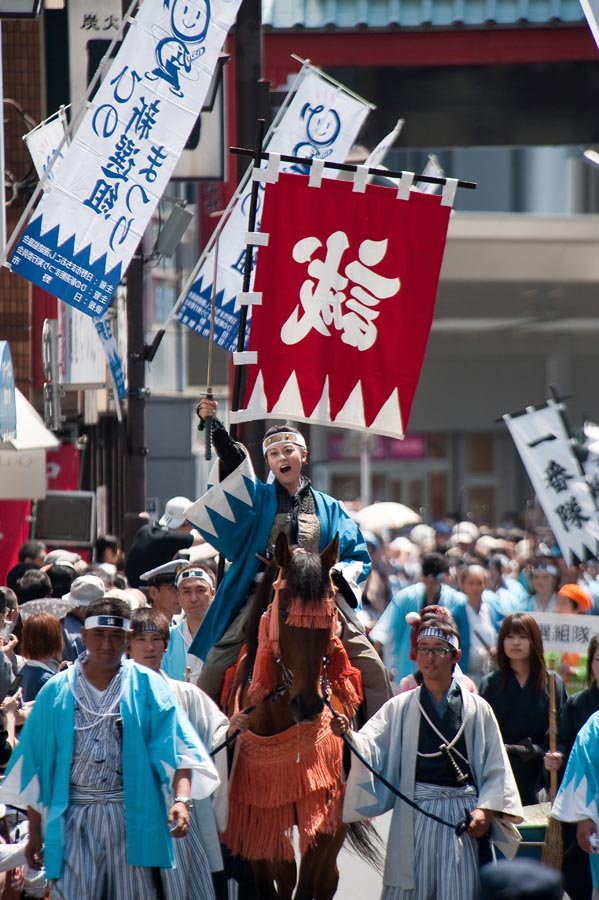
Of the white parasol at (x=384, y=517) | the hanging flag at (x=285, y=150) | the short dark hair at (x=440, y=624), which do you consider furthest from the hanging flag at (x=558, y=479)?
the white parasol at (x=384, y=517)

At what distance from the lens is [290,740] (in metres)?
6.98

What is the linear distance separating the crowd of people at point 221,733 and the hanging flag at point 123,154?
2.14 metres

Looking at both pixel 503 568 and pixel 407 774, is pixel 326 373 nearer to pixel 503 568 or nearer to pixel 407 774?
pixel 407 774

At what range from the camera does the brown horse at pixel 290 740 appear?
21.9ft

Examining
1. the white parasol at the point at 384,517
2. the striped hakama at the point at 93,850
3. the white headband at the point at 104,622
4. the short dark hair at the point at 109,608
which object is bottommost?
the striped hakama at the point at 93,850

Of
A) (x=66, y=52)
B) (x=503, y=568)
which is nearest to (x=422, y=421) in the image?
(x=503, y=568)

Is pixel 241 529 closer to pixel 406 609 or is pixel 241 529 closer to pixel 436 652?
pixel 436 652

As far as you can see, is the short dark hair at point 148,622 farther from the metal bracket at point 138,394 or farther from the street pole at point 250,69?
the metal bracket at point 138,394

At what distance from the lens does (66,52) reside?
1645cm

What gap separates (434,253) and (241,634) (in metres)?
2.56

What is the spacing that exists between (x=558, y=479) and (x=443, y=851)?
8.37 metres

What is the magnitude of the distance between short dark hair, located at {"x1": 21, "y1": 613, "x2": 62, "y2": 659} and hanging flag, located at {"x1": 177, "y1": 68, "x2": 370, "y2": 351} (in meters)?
4.92

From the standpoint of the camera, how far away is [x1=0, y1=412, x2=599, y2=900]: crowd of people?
6082 millimetres

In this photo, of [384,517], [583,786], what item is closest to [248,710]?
[583,786]
